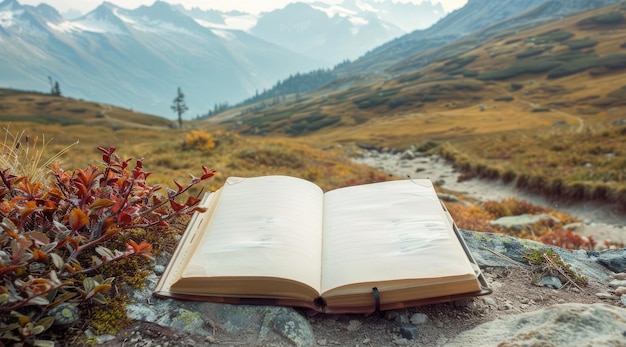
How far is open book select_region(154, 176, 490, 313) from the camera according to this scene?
7.75 feet

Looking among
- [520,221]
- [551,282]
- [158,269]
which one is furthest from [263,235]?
[520,221]

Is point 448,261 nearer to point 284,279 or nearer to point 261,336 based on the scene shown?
point 284,279

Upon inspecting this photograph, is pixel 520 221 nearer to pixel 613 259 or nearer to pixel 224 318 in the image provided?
pixel 613 259

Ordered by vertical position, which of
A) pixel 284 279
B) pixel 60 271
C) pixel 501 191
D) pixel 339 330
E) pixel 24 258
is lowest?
pixel 501 191

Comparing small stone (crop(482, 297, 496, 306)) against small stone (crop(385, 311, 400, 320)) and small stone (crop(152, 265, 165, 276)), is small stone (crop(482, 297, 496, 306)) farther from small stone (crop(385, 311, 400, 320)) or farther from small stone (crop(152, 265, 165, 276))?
small stone (crop(152, 265, 165, 276))

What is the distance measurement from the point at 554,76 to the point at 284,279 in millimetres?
98924

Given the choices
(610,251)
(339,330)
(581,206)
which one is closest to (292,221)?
(339,330)

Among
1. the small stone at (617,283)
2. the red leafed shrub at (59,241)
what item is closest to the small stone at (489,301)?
the small stone at (617,283)

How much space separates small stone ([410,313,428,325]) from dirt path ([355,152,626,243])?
1.22m

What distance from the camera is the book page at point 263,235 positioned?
7.85ft

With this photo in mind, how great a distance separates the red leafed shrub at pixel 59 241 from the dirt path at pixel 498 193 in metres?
2.29

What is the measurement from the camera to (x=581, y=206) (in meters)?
12.8

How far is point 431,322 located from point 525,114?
58048mm

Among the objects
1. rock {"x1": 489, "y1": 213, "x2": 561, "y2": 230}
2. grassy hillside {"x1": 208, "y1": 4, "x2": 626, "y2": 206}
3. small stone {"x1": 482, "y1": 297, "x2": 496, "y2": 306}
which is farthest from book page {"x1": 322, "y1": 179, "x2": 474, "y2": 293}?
grassy hillside {"x1": 208, "y1": 4, "x2": 626, "y2": 206}
